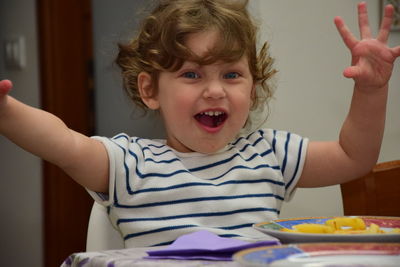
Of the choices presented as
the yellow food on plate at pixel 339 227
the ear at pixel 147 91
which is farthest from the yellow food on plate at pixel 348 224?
the ear at pixel 147 91

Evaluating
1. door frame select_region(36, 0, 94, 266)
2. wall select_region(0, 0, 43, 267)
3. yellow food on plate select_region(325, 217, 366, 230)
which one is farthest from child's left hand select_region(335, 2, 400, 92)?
wall select_region(0, 0, 43, 267)

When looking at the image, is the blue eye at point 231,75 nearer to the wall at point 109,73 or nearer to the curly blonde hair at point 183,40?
the curly blonde hair at point 183,40

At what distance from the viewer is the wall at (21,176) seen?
2.82 m

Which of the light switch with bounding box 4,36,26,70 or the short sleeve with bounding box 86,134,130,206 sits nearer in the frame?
the short sleeve with bounding box 86,134,130,206

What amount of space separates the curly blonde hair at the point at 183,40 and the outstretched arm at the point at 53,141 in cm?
25

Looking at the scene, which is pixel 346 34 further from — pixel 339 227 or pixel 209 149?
pixel 339 227

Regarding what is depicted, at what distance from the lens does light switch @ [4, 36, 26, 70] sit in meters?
2.84

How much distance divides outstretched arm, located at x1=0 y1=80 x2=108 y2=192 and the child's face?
0.60 feet

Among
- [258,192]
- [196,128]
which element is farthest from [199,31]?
[258,192]

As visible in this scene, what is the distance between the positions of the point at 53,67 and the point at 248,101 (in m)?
1.66

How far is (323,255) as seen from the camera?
0.57 meters

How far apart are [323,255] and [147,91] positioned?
82cm

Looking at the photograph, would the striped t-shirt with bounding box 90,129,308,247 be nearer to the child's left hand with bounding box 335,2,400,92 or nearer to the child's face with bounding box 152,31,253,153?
the child's face with bounding box 152,31,253,153

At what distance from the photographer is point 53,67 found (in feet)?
8.94
